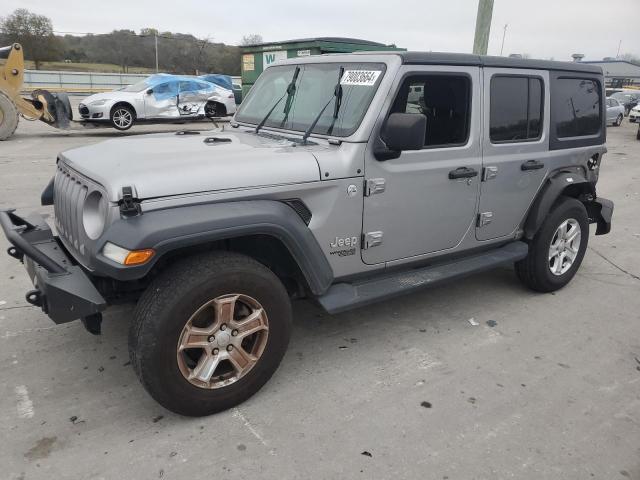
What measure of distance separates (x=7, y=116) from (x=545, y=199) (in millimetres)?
12752

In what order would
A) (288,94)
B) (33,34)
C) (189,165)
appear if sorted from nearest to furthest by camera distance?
(189,165), (288,94), (33,34)

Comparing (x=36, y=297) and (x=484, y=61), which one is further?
(x=484, y=61)

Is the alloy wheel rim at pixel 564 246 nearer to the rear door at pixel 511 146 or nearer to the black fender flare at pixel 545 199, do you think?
the black fender flare at pixel 545 199

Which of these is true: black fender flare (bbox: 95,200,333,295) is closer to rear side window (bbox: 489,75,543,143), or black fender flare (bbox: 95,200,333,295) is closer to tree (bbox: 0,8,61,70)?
rear side window (bbox: 489,75,543,143)

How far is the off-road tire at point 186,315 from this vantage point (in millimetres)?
2527

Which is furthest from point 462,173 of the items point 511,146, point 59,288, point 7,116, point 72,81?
point 72,81

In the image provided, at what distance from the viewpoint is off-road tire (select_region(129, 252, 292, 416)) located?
2.53m

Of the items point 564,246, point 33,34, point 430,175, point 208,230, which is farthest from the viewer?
point 33,34

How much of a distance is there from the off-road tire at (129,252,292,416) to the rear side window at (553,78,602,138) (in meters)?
2.99

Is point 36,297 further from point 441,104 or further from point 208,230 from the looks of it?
point 441,104

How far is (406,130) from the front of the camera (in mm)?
2941

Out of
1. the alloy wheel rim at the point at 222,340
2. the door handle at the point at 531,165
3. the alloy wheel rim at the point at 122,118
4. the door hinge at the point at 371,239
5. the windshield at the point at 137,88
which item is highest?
the windshield at the point at 137,88

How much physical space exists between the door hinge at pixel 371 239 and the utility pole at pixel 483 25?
837 centimetres

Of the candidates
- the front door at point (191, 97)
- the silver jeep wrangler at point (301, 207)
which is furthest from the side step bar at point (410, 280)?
the front door at point (191, 97)
